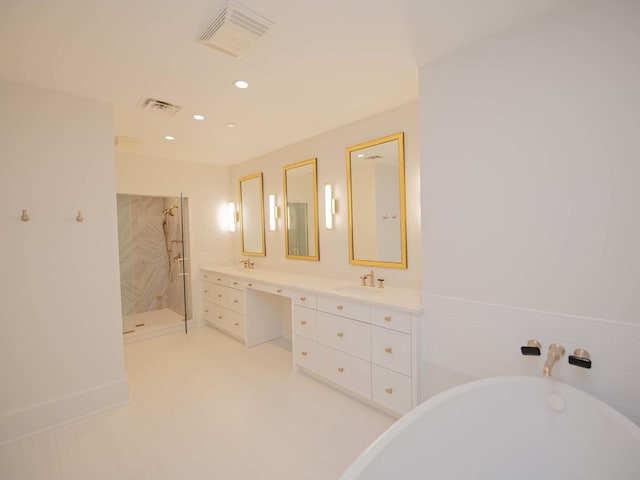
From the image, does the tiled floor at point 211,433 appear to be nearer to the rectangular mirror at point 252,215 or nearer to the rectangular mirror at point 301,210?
the rectangular mirror at point 301,210

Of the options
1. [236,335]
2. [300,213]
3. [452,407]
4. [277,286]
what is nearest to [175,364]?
[236,335]

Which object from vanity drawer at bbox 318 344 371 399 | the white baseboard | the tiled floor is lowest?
the tiled floor

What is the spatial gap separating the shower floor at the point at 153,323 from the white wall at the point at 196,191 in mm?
327

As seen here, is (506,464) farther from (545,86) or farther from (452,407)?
(545,86)

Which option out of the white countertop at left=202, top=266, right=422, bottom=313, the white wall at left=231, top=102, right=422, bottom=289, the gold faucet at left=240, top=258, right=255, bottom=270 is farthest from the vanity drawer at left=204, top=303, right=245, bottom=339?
the white wall at left=231, top=102, right=422, bottom=289

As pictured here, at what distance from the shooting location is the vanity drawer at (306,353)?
9.52 feet

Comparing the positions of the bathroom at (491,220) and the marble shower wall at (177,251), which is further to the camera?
the marble shower wall at (177,251)

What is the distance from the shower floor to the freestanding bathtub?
4021mm

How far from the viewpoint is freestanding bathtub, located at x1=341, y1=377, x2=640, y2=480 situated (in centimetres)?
123

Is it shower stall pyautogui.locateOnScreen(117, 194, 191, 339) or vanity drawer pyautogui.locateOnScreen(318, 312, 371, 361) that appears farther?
shower stall pyautogui.locateOnScreen(117, 194, 191, 339)

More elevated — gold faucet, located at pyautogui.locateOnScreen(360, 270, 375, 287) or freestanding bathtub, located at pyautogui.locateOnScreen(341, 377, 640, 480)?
gold faucet, located at pyautogui.locateOnScreen(360, 270, 375, 287)

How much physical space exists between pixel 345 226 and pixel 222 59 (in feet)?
6.37

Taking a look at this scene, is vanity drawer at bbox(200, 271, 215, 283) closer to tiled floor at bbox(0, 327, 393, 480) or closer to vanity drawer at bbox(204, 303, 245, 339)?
vanity drawer at bbox(204, 303, 245, 339)

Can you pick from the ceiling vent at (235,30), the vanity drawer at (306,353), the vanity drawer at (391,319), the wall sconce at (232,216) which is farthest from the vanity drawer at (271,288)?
the ceiling vent at (235,30)
